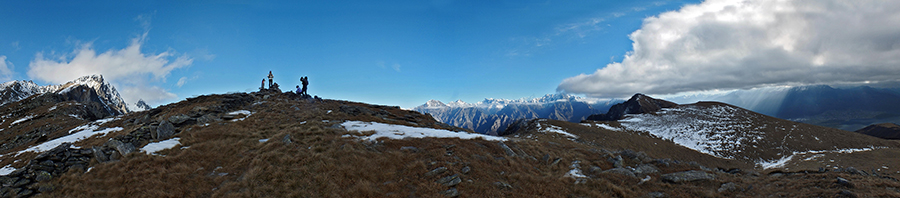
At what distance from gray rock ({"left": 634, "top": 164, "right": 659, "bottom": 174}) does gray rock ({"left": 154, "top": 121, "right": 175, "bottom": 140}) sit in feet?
109

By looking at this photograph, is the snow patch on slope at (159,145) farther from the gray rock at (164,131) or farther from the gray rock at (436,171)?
the gray rock at (436,171)

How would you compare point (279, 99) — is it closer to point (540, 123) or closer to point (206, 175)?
point (206, 175)

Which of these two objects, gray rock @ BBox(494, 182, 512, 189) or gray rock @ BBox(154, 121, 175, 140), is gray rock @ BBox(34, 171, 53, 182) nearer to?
gray rock @ BBox(154, 121, 175, 140)

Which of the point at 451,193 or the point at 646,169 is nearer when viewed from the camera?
the point at 451,193

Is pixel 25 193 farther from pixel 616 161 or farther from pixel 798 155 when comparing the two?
pixel 798 155

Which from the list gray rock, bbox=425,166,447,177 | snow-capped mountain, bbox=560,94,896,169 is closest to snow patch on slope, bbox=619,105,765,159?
snow-capped mountain, bbox=560,94,896,169

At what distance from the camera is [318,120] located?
29.6m

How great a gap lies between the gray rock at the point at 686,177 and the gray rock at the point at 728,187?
3.84ft

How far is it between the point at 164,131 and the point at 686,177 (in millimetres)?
35991

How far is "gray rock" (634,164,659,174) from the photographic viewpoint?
742 inches

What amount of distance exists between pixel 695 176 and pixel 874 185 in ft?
21.2

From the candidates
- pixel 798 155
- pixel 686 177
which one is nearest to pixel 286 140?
pixel 686 177

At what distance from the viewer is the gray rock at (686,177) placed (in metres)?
16.8

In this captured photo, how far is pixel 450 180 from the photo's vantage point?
1452 cm
